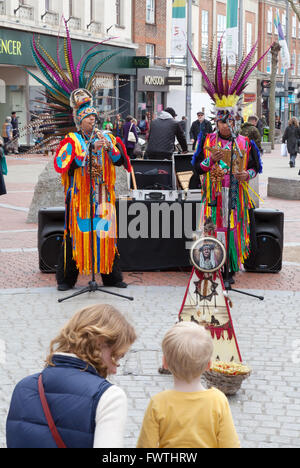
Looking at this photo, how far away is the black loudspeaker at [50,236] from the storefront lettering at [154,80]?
103 ft

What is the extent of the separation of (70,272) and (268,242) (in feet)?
7.94

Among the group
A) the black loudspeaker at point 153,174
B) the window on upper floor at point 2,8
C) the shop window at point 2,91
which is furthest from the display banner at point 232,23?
the black loudspeaker at point 153,174

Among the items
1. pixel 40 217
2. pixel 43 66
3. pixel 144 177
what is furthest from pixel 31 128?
pixel 144 177

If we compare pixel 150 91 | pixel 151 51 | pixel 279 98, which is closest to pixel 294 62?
pixel 279 98

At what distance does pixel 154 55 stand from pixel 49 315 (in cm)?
3582

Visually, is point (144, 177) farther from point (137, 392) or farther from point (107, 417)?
point (107, 417)

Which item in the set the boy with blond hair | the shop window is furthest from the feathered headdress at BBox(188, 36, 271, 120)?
the shop window

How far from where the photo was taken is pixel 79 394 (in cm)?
255

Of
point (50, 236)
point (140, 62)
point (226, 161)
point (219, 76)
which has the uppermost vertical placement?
point (140, 62)

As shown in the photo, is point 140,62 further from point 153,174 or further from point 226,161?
point 226,161

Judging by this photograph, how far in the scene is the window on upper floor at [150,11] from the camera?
133ft

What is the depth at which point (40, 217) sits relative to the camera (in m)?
8.77

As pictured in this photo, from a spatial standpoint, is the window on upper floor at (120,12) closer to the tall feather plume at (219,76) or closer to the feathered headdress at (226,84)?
the feathered headdress at (226,84)

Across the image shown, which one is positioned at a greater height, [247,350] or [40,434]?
[40,434]
